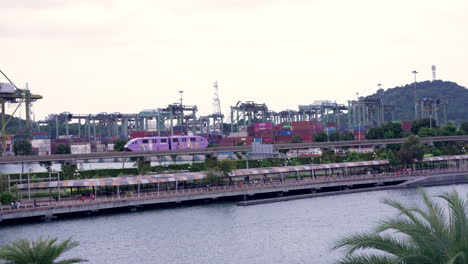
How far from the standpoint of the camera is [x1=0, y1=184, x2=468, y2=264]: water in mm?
41031

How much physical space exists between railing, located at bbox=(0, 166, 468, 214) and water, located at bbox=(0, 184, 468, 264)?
6.84 ft

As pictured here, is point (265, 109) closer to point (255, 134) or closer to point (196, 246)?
point (255, 134)

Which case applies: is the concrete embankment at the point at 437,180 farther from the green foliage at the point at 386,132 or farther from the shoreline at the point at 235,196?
the green foliage at the point at 386,132

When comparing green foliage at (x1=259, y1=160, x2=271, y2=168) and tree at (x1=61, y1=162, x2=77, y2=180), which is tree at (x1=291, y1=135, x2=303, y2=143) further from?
tree at (x1=61, y1=162, x2=77, y2=180)

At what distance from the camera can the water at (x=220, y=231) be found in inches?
1615

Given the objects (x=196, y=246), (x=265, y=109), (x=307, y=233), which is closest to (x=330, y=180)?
(x=307, y=233)

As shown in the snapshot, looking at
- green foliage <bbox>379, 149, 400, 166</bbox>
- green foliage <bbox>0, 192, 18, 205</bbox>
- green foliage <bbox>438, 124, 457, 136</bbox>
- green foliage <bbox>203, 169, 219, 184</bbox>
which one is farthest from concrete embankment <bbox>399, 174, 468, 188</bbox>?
green foliage <bbox>438, 124, 457, 136</bbox>

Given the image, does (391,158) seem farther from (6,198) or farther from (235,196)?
(6,198)

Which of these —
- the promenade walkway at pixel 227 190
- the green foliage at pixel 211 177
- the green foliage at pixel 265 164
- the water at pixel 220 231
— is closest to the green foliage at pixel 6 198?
the promenade walkway at pixel 227 190

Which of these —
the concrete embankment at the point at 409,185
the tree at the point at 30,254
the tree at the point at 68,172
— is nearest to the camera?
the tree at the point at 30,254

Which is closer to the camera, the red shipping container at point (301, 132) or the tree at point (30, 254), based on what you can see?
the tree at point (30, 254)

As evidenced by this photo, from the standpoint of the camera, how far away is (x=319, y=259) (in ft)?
126

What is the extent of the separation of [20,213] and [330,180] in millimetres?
40725

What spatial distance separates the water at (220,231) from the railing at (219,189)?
2086 mm
